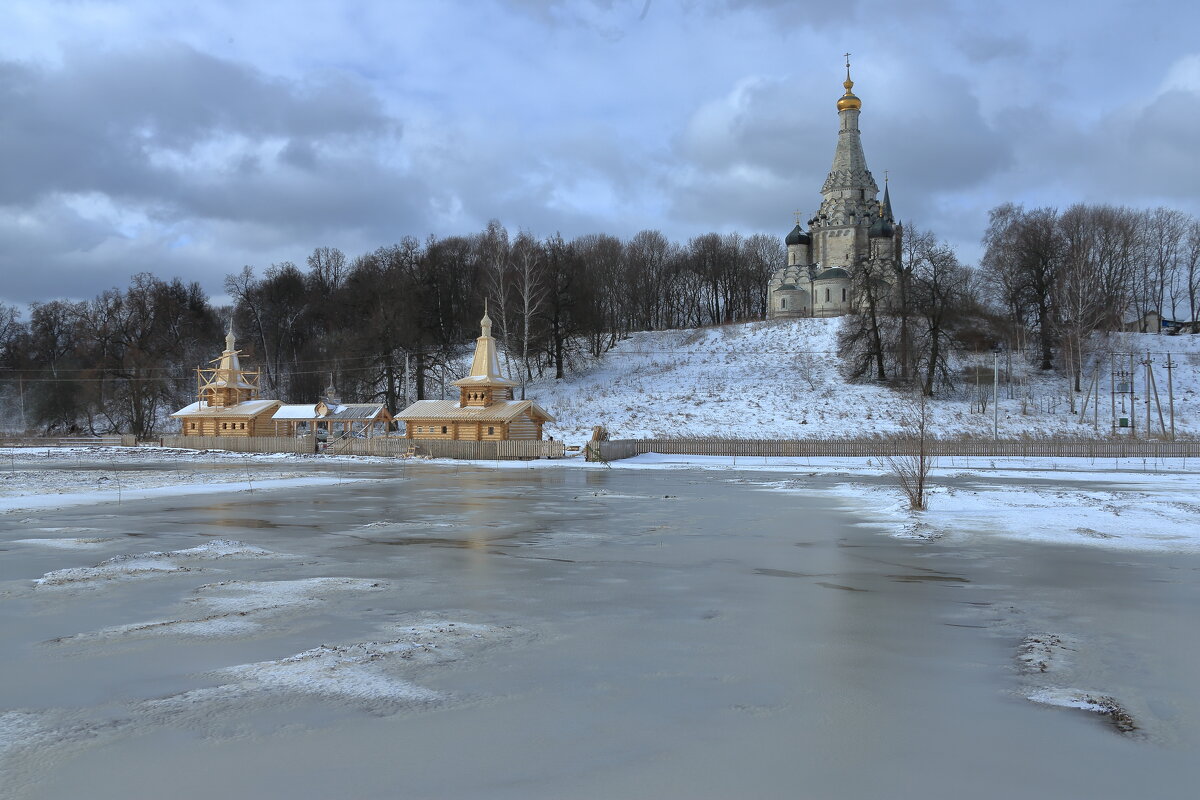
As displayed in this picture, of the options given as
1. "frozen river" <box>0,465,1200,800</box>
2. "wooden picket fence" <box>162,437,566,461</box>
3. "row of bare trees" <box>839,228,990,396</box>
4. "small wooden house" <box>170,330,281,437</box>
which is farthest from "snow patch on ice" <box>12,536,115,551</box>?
"row of bare trees" <box>839,228,990,396</box>

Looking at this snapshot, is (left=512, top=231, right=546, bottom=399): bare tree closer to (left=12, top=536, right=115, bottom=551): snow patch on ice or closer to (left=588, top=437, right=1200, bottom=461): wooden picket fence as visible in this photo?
(left=588, top=437, right=1200, bottom=461): wooden picket fence

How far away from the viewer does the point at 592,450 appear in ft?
138

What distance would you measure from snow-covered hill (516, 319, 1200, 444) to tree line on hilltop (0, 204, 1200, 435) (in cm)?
281

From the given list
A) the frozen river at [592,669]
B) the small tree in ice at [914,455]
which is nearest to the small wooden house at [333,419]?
the small tree in ice at [914,455]

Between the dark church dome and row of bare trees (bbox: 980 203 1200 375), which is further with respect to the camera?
the dark church dome

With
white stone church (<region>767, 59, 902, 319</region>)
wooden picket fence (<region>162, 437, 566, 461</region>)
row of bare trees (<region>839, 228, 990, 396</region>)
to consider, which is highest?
white stone church (<region>767, 59, 902, 319</region>)

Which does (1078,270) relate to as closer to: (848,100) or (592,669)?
(848,100)

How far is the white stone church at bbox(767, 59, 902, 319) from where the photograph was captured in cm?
8124

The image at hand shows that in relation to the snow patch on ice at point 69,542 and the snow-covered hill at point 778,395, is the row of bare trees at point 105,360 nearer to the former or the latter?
the snow-covered hill at point 778,395

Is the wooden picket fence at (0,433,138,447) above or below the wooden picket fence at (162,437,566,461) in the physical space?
above

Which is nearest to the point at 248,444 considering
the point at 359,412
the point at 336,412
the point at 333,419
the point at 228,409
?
the point at 333,419

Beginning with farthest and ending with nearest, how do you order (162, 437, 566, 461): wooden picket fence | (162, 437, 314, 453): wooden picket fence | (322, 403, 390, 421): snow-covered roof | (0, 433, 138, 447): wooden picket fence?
(0, 433, 138, 447): wooden picket fence, (322, 403, 390, 421): snow-covered roof, (162, 437, 314, 453): wooden picket fence, (162, 437, 566, 461): wooden picket fence

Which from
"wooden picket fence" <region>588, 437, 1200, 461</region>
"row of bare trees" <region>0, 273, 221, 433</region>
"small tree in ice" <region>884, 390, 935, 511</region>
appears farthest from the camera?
"row of bare trees" <region>0, 273, 221, 433</region>

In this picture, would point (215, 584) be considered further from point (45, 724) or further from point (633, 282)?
point (633, 282)
